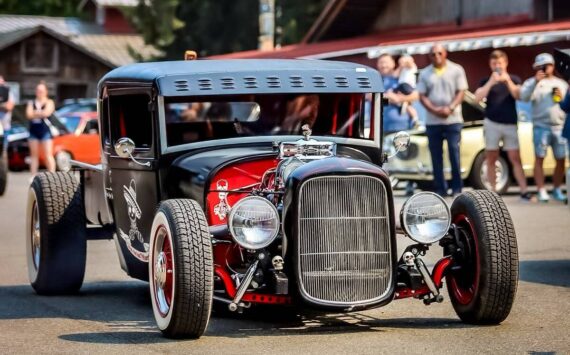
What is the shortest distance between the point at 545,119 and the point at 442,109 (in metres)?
1.25

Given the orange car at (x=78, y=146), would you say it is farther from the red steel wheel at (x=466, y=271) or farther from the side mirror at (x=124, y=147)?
the red steel wheel at (x=466, y=271)

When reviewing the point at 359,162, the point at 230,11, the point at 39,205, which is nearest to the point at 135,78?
the point at 39,205

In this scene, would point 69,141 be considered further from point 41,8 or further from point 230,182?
point 41,8

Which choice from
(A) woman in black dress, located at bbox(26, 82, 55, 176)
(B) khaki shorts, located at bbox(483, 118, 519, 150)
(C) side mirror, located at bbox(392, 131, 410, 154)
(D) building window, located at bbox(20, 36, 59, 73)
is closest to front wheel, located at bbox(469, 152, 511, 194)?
(B) khaki shorts, located at bbox(483, 118, 519, 150)

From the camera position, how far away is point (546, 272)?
36.2ft

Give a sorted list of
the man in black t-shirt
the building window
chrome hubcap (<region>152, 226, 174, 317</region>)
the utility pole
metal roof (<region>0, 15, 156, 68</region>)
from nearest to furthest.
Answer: chrome hubcap (<region>152, 226, 174, 317</region>) < the man in black t-shirt < the utility pole < the building window < metal roof (<region>0, 15, 156, 68</region>)

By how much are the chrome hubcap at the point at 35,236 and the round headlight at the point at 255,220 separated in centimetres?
287

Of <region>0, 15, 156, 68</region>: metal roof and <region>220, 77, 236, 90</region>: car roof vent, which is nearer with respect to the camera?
<region>220, 77, 236, 90</region>: car roof vent

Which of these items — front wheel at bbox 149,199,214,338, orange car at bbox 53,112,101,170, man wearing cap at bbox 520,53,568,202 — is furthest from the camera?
orange car at bbox 53,112,101,170

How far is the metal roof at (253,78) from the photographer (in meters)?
9.04

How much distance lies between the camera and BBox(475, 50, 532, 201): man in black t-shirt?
17344mm

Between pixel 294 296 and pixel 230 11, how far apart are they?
43158 millimetres

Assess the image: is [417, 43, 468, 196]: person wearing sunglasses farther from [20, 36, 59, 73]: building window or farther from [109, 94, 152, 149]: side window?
[20, 36, 59, 73]: building window

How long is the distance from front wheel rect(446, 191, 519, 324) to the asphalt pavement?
0.41 ft
